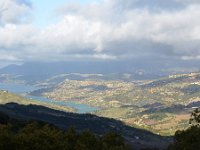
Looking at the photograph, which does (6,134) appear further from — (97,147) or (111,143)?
(111,143)

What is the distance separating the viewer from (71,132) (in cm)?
11850

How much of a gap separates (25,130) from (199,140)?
41.6 metres

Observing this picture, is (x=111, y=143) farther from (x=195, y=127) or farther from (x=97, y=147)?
(x=195, y=127)

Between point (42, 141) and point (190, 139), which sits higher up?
point (42, 141)

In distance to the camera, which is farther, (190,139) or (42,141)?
(190,139)

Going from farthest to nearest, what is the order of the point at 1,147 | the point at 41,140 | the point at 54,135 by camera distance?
the point at 54,135 < the point at 41,140 < the point at 1,147

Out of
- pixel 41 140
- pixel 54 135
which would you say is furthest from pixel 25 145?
pixel 54 135

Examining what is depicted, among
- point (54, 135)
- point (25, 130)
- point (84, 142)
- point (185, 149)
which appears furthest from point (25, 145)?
point (185, 149)

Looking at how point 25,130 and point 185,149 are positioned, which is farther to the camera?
point 25,130

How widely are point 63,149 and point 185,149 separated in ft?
89.3

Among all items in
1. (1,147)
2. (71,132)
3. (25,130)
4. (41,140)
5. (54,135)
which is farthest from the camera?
(71,132)

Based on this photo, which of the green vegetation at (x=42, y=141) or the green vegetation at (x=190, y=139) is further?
the green vegetation at (x=190, y=139)

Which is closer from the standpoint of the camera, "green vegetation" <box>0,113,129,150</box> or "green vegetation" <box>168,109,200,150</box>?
"green vegetation" <box>0,113,129,150</box>

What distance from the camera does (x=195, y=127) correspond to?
104m
